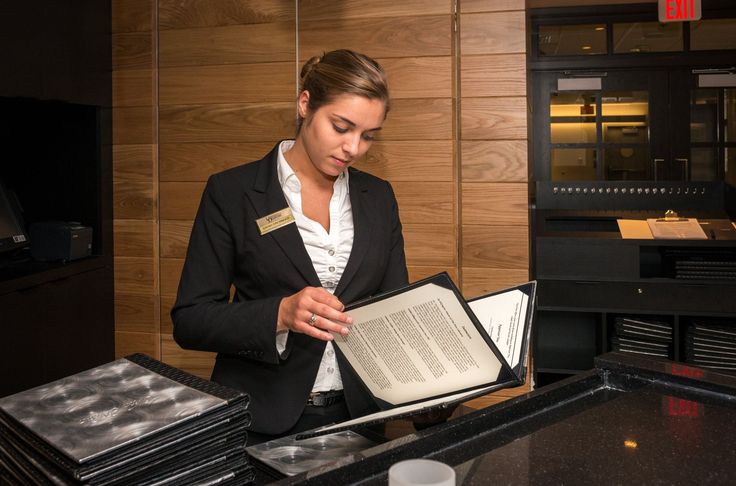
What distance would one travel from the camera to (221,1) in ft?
12.1

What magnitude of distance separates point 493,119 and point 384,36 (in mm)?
686

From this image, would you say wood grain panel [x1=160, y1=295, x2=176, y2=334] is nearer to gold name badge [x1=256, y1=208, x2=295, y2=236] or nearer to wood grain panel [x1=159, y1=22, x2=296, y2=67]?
wood grain panel [x1=159, y1=22, x2=296, y2=67]

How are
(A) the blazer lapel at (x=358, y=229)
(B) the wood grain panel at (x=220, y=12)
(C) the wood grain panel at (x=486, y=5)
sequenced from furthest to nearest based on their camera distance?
1. (B) the wood grain panel at (x=220, y=12)
2. (C) the wood grain panel at (x=486, y=5)
3. (A) the blazer lapel at (x=358, y=229)

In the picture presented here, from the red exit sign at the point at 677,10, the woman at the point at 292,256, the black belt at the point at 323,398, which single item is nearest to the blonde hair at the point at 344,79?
the woman at the point at 292,256

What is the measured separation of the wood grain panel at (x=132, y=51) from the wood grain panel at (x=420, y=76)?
126 cm

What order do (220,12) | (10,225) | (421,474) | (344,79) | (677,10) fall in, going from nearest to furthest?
(421,474)
(344,79)
(10,225)
(220,12)
(677,10)

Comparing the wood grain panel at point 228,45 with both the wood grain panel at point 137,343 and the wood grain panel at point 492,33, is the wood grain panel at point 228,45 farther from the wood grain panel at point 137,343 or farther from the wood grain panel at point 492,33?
the wood grain panel at point 137,343

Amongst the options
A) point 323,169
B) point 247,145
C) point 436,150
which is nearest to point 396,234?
point 323,169

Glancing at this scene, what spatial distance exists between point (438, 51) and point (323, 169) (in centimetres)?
185

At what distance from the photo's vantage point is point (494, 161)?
139 inches

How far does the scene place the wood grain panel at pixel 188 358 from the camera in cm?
368

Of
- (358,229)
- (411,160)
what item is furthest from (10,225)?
(358,229)

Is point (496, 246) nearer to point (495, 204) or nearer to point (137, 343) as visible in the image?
point (495, 204)

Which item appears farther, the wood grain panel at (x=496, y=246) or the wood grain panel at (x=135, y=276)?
the wood grain panel at (x=135, y=276)
